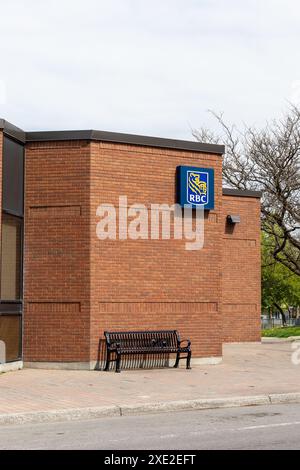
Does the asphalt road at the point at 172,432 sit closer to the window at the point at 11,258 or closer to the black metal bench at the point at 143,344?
the black metal bench at the point at 143,344

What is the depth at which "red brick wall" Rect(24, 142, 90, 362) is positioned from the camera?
17609 mm

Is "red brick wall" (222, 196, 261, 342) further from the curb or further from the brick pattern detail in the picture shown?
the curb

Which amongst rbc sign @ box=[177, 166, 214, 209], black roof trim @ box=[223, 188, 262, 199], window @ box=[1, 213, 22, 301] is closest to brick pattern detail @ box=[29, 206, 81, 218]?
window @ box=[1, 213, 22, 301]

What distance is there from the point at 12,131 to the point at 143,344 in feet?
19.3

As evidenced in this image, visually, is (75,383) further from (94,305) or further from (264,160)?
(264,160)

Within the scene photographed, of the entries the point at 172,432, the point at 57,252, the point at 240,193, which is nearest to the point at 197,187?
the point at 57,252

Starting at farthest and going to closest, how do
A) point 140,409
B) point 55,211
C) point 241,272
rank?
1. point 241,272
2. point 55,211
3. point 140,409

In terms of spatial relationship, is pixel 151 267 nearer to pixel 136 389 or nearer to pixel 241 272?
pixel 136 389

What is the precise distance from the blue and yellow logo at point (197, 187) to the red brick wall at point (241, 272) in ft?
25.2

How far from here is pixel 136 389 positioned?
14.4 metres

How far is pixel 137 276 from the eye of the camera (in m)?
18.3

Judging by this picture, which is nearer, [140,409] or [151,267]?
[140,409]
